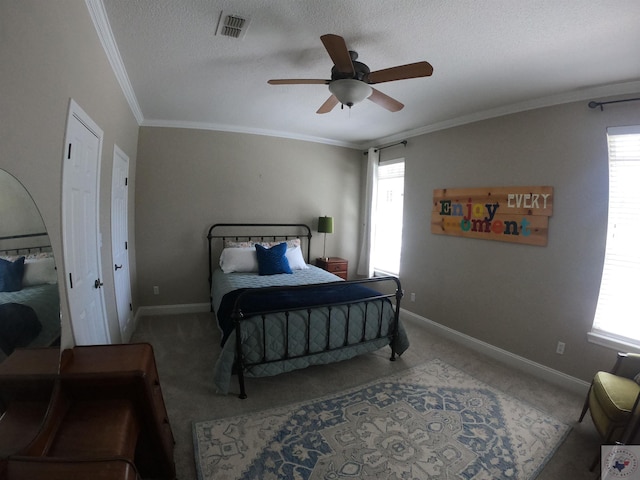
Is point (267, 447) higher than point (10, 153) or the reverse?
the reverse

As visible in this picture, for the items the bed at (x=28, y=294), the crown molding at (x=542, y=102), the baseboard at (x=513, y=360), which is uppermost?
the crown molding at (x=542, y=102)

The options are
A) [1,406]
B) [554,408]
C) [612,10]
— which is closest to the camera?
[1,406]

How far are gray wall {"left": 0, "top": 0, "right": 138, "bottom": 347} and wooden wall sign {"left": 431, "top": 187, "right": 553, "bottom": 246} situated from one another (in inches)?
138

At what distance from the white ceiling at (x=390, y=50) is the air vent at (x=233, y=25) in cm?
4

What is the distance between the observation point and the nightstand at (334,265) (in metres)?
4.30

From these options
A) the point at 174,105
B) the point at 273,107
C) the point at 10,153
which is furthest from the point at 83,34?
the point at 273,107

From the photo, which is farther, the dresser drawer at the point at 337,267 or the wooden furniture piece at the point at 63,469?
the dresser drawer at the point at 337,267

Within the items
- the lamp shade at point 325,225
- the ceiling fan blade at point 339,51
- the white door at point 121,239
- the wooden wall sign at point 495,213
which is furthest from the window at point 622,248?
the white door at point 121,239

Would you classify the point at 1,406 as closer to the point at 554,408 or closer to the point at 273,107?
the point at 273,107

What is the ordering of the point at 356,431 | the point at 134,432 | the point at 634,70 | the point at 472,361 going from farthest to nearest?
the point at 472,361 → the point at 634,70 → the point at 356,431 → the point at 134,432

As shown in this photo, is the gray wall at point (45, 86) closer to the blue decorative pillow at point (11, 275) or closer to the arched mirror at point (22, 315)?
the arched mirror at point (22, 315)

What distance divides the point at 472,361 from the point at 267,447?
2.24m

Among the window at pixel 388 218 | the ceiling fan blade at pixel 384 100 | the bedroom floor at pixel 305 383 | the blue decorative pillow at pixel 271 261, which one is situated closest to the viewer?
the bedroom floor at pixel 305 383

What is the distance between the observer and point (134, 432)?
48.9 inches
